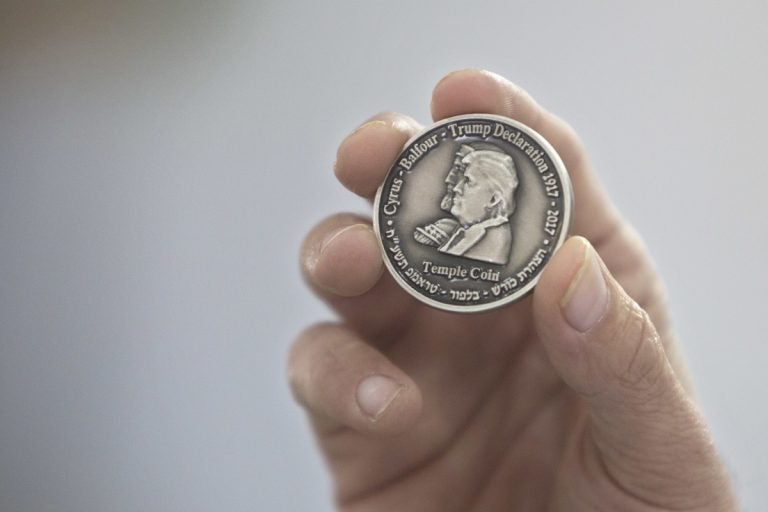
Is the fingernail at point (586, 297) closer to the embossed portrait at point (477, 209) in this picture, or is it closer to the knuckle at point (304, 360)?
the embossed portrait at point (477, 209)

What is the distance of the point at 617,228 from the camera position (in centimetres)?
114

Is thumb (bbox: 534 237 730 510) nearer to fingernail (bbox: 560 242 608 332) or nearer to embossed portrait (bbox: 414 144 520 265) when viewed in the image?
fingernail (bbox: 560 242 608 332)

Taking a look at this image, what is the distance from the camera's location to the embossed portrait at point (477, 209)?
90cm

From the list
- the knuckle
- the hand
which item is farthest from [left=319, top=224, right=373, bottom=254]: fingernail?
the knuckle

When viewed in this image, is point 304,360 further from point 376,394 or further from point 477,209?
point 477,209

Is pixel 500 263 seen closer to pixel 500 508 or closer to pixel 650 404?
pixel 650 404

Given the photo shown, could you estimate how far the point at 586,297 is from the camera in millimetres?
753

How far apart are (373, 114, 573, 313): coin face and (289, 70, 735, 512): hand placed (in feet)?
0.13

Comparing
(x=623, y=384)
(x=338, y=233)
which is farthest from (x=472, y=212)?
(x=623, y=384)

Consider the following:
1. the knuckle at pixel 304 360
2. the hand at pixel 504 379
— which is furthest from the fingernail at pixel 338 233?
the knuckle at pixel 304 360

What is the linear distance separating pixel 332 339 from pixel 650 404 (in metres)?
0.41

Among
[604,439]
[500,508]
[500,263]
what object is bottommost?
[500,508]

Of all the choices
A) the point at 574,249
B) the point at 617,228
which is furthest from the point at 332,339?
the point at 617,228

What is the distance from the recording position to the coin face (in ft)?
2.91
